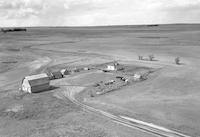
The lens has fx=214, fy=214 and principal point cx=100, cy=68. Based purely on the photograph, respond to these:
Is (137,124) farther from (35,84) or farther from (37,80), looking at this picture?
(37,80)

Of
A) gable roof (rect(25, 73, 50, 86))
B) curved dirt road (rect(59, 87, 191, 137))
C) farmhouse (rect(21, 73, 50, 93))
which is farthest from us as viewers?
gable roof (rect(25, 73, 50, 86))

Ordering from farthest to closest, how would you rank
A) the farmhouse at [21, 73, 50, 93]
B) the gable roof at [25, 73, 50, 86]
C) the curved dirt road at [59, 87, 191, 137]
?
the gable roof at [25, 73, 50, 86] < the farmhouse at [21, 73, 50, 93] < the curved dirt road at [59, 87, 191, 137]

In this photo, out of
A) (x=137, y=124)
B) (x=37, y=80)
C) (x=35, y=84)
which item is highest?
(x=37, y=80)

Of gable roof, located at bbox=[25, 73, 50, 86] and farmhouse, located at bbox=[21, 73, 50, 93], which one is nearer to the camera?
farmhouse, located at bbox=[21, 73, 50, 93]

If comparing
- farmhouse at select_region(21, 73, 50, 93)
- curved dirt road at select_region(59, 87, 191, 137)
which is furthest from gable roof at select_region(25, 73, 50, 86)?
curved dirt road at select_region(59, 87, 191, 137)

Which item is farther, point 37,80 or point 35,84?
point 37,80

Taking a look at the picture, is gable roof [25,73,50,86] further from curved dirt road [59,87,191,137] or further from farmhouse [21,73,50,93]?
curved dirt road [59,87,191,137]

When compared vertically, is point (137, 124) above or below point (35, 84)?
below

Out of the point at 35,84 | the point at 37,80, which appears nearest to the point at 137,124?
the point at 35,84

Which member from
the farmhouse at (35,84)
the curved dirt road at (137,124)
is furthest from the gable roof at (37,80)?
the curved dirt road at (137,124)
